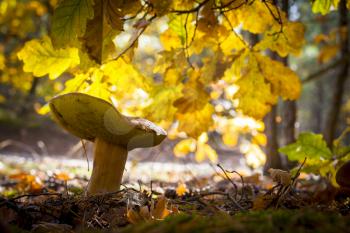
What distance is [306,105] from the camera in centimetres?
3091

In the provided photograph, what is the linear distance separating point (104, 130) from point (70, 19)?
57cm

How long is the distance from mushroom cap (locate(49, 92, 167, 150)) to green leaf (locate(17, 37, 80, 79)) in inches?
16.0

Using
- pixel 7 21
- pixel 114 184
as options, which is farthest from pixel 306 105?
pixel 114 184

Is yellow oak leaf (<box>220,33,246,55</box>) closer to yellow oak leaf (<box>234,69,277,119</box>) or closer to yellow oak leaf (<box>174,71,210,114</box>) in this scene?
yellow oak leaf (<box>234,69,277,119</box>)

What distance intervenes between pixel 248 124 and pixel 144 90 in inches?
58.3

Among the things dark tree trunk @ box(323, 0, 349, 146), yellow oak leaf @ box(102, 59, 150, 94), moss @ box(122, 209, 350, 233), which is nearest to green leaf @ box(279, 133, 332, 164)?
yellow oak leaf @ box(102, 59, 150, 94)

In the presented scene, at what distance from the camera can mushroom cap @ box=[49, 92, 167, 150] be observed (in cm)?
157

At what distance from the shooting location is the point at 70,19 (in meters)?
1.56

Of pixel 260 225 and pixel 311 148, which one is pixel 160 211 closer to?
pixel 260 225

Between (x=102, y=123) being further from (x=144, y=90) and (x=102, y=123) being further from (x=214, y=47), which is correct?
(x=214, y=47)

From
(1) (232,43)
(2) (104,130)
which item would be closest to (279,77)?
(1) (232,43)

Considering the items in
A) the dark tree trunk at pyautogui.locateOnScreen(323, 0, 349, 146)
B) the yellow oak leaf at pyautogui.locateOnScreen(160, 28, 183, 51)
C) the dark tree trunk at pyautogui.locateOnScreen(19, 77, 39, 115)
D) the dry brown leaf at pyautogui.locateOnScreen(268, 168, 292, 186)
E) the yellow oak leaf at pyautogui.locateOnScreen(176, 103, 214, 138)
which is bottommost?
the dry brown leaf at pyautogui.locateOnScreen(268, 168, 292, 186)

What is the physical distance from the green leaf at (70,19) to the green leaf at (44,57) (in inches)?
20.9

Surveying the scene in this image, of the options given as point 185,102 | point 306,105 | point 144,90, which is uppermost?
point 306,105
